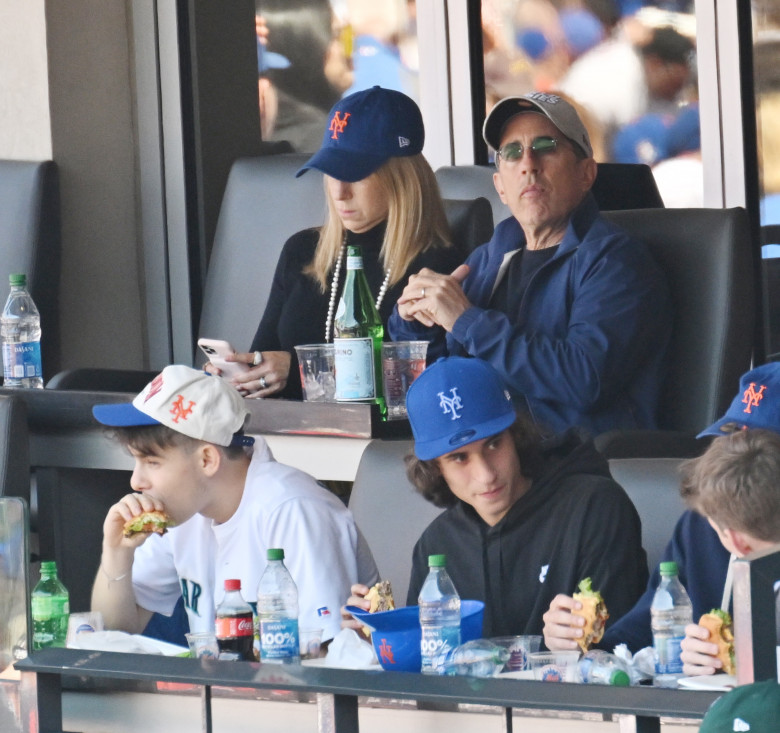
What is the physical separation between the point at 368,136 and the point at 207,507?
1031 millimetres

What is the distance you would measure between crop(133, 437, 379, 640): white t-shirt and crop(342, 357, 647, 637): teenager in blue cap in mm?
121

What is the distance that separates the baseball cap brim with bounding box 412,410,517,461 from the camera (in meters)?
2.21

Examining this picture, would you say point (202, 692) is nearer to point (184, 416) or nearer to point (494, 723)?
point (494, 723)

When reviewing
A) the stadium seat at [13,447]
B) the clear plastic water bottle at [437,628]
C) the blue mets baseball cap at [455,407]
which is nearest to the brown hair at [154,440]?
the blue mets baseball cap at [455,407]

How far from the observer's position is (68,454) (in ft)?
10.6

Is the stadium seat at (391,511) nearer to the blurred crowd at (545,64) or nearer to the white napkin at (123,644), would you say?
the white napkin at (123,644)

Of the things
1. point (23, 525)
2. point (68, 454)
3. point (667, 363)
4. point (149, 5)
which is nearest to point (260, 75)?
point (149, 5)

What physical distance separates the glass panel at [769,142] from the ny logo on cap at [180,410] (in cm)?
248

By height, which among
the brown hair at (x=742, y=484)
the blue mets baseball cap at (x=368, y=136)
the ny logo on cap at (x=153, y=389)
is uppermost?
the blue mets baseball cap at (x=368, y=136)

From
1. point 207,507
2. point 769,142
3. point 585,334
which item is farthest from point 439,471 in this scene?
point 769,142

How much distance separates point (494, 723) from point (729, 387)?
1735 mm

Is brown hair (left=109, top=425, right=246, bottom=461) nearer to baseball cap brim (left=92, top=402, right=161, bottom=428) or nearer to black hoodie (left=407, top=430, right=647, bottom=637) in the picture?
baseball cap brim (left=92, top=402, right=161, bottom=428)

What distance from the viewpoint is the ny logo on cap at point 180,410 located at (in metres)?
2.42

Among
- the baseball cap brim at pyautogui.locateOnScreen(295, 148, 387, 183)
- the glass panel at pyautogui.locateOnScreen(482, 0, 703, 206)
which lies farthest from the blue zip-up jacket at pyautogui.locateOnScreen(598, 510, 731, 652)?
the glass panel at pyautogui.locateOnScreen(482, 0, 703, 206)
